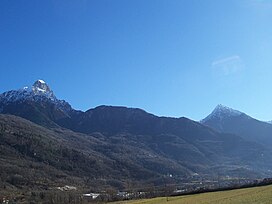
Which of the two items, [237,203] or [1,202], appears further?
[1,202]

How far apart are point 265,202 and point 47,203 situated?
145361 millimetres

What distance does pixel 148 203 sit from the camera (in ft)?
325

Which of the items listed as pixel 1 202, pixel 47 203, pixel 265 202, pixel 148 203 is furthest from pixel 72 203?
pixel 265 202

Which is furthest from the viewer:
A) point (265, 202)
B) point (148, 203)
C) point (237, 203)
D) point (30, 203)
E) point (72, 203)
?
point (30, 203)

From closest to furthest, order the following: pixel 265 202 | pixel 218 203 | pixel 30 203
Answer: pixel 265 202 → pixel 218 203 → pixel 30 203

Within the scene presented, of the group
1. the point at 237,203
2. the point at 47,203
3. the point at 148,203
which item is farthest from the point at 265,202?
the point at 47,203

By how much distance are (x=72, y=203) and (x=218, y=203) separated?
118 metres

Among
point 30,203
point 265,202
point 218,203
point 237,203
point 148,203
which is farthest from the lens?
point 30,203

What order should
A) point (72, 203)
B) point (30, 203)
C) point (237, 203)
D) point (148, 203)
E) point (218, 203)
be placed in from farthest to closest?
point (30, 203), point (72, 203), point (148, 203), point (218, 203), point (237, 203)

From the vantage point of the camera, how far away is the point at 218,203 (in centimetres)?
6238

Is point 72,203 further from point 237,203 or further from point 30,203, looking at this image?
point 237,203

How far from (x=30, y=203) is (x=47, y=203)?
30.4 feet

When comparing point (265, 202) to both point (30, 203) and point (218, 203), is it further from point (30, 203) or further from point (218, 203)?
point (30, 203)

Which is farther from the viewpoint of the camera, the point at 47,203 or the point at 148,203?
the point at 47,203
